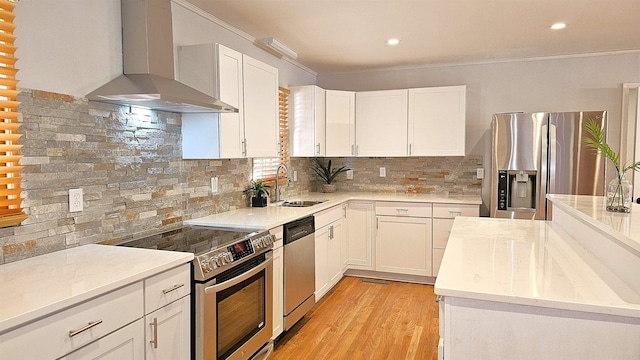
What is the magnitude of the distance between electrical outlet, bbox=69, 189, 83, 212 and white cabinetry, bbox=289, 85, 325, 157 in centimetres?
253

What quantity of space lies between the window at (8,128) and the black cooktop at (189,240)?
591mm

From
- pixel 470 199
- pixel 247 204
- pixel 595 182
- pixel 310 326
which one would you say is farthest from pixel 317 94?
pixel 595 182

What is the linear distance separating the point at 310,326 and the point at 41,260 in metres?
2.09

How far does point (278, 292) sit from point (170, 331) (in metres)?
1.10

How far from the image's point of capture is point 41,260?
1.82m

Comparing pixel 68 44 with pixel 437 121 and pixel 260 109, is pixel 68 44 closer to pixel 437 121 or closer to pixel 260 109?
pixel 260 109

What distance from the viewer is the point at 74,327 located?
1418 millimetres

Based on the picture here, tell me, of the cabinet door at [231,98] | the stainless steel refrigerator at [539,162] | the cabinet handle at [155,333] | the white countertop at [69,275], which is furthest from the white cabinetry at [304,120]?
the cabinet handle at [155,333]

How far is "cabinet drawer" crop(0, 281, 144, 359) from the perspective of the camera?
49.1 inches

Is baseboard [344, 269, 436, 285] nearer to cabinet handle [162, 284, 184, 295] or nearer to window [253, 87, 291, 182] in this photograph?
window [253, 87, 291, 182]

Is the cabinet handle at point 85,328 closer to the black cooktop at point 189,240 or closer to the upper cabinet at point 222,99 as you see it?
the black cooktop at point 189,240

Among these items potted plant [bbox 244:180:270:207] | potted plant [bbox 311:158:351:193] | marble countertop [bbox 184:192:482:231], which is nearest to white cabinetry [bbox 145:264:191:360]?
marble countertop [bbox 184:192:482:231]

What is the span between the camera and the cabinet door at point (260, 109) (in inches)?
118

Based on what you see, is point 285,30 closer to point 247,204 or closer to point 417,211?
point 247,204
